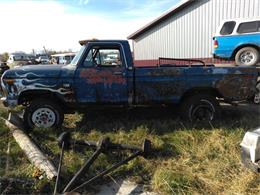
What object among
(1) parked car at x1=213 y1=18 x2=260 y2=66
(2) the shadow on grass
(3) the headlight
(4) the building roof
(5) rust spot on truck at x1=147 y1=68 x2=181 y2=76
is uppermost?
(4) the building roof

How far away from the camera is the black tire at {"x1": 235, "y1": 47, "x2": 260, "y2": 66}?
9.65 meters

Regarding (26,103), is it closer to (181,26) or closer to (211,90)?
(211,90)

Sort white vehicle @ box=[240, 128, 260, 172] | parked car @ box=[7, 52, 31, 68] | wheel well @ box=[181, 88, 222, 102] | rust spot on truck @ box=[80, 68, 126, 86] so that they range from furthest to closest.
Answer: parked car @ box=[7, 52, 31, 68]
wheel well @ box=[181, 88, 222, 102]
rust spot on truck @ box=[80, 68, 126, 86]
white vehicle @ box=[240, 128, 260, 172]

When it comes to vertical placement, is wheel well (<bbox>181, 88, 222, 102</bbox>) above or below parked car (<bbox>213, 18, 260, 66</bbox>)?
below

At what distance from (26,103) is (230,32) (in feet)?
27.1

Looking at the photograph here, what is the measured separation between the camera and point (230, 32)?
33.9ft

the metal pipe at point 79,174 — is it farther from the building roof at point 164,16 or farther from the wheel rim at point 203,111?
the building roof at point 164,16

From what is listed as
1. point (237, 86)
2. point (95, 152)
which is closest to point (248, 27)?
point (237, 86)

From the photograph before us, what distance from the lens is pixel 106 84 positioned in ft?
18.1

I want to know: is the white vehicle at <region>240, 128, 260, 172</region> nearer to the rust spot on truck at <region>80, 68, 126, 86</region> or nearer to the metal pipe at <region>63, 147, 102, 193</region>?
the metal pipe at <region>63, 147, 102, 193</region>

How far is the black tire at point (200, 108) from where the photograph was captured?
19.0ft

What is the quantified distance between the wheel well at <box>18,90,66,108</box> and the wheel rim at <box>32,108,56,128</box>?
0.30 metres

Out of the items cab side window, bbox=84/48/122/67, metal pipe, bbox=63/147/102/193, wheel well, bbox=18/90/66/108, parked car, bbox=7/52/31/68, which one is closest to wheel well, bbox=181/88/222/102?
cab side window, bbox=84/48/122/67

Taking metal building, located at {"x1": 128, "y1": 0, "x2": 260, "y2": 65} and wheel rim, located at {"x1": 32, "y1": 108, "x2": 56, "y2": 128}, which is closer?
wheel rim, located at {"x1": 32, "y1": 108, "x2": 56, "y2": 128}
